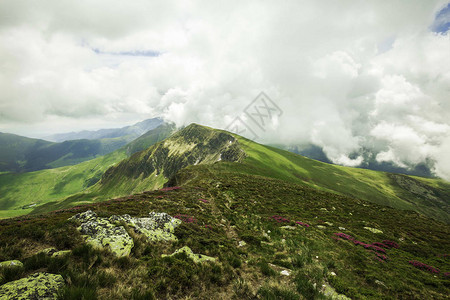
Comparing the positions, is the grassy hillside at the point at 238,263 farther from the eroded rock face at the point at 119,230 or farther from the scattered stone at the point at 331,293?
the eroded rock face at the point at 119,230

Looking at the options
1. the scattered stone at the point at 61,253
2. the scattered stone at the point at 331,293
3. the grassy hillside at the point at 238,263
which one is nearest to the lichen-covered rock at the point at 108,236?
the grassy hillside at the point at 238,263

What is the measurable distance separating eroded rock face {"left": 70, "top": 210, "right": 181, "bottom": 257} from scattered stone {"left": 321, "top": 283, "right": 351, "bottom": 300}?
31.6 feet

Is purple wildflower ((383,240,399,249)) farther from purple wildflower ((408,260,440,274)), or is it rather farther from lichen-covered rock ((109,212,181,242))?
lichen-covered rock ((109,212,181,242))

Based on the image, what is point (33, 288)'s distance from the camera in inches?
199

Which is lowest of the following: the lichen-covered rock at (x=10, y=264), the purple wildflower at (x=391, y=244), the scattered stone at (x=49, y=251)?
the purple wildflower at (x=391, y=244)

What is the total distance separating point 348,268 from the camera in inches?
486

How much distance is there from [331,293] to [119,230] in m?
12.6

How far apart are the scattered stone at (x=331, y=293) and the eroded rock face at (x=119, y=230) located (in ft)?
31.6

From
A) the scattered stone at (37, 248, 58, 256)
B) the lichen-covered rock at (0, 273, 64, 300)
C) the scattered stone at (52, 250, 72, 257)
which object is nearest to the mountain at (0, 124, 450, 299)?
the scattered stone at (52, 250, 72, 257)

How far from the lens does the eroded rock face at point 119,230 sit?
888 cm

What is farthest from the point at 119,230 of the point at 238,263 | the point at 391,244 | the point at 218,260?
the point at 391,244

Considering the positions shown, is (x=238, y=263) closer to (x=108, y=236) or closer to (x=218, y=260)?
(x=218, y=260)

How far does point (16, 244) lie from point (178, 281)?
7575 millimetres

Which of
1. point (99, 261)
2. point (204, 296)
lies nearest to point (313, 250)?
point (204, 296)
